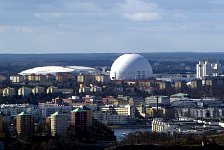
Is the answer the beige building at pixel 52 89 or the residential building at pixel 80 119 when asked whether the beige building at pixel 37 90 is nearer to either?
the beige building at pixel 52 89

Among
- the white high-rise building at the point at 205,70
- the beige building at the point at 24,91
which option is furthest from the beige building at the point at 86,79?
the beige building at the point at 24,91

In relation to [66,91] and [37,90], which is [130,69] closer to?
[66,91]

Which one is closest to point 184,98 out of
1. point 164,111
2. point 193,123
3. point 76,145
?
point 164,111

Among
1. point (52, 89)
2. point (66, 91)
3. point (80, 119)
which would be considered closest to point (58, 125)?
point (80, 119)

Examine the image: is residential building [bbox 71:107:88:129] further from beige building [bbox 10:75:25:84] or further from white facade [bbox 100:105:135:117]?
beige building [bbox 10:75:25:84]

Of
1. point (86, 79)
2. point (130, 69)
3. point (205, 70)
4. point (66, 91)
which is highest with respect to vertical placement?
point (130, 69)

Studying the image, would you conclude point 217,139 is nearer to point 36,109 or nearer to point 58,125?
point 58,125
